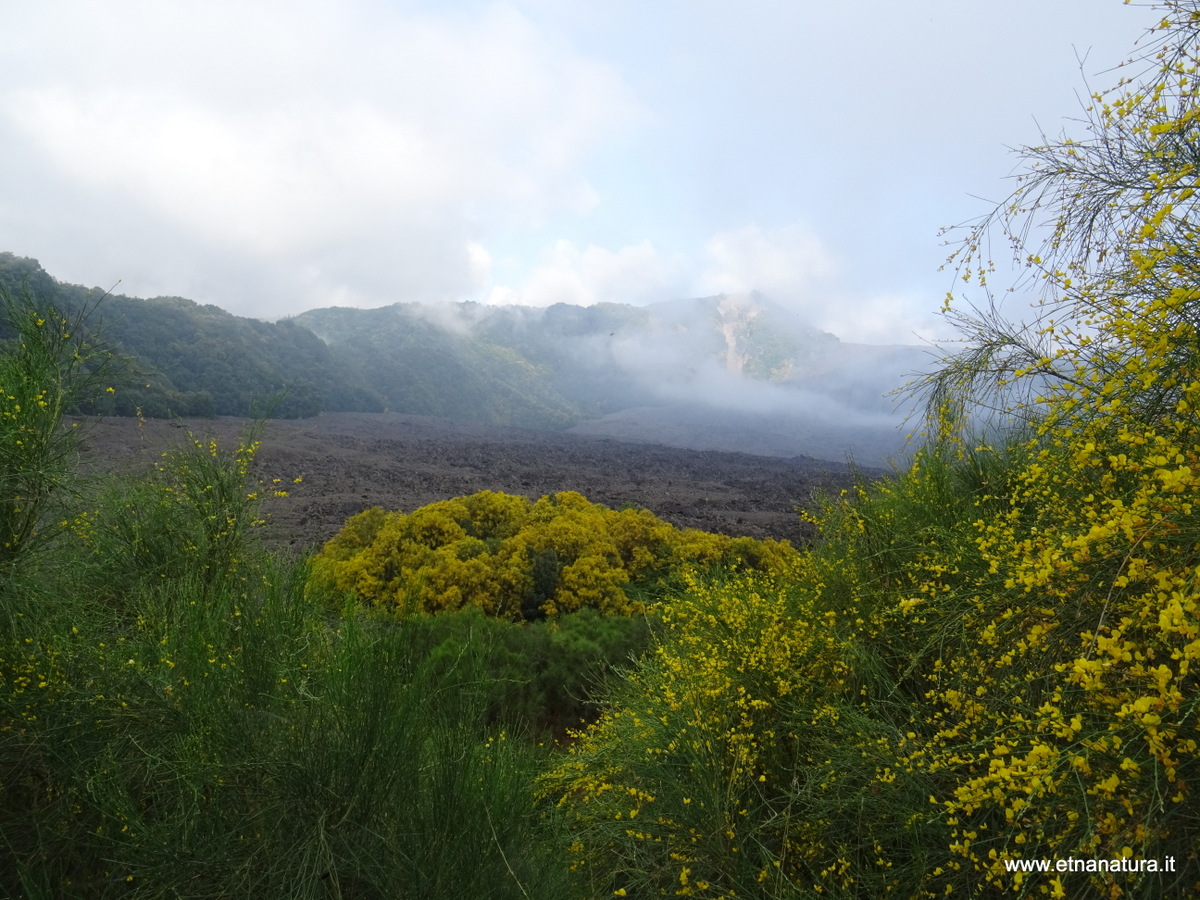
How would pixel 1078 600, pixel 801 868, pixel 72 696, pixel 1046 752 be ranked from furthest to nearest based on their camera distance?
pixel 801 868 < pixel 72 696 < pixel 1078 600 < pixel 1046 752

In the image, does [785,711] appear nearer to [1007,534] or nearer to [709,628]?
[709,628]

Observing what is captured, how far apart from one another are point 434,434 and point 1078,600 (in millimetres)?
43542

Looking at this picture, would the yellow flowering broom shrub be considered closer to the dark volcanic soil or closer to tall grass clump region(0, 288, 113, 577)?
the dark volcanic soil

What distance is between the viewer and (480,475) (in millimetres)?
23828

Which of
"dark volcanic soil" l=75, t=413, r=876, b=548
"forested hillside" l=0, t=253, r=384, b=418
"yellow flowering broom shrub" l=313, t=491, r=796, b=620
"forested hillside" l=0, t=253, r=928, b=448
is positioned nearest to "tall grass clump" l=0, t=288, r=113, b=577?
"dark volcanic soil" l=75, t=413, r=876, b=548

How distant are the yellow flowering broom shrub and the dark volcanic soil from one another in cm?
132

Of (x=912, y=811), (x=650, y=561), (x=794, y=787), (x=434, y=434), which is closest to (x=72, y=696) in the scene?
(x=794, y=787)

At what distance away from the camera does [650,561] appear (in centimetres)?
1011

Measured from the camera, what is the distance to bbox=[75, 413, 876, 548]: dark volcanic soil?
51.5ft

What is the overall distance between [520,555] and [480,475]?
588 inches

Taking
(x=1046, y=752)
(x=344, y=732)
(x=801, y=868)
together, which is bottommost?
(x=801, y=868)

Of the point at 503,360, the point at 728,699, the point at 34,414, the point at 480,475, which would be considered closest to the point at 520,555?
the point at 728,699

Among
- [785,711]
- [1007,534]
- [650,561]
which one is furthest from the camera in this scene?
[650,561]

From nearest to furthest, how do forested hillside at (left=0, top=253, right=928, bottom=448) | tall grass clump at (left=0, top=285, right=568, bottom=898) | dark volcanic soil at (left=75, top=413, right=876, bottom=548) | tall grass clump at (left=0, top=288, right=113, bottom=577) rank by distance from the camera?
tall grass clump at (left=0, top=285, right=568, bottom=898) < tall grass clump at (left=0, top=288, right=113, bottom=577) < dark volcanic soil at (left=75, top=413, right=876, bottom=548) < forested hillside at (left=0, top=253, right=928, bottom=448)
